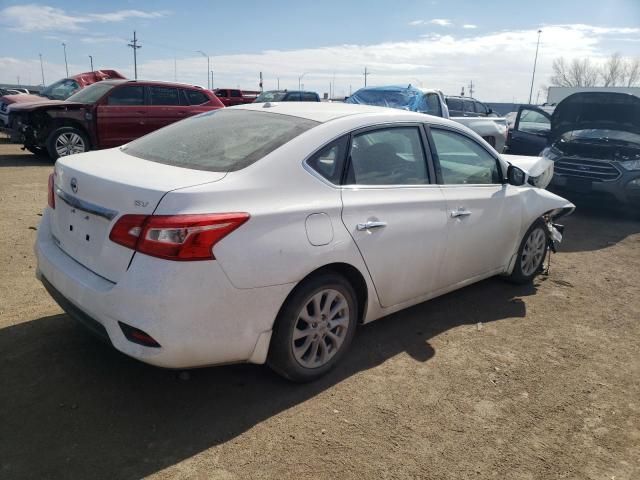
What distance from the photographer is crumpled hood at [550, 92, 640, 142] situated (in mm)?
8594

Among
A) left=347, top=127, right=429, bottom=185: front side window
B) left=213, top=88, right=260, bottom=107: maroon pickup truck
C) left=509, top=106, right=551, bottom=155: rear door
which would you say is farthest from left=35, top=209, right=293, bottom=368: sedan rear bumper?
left=213, top=88, right=260, bottom=107: maroon pickup truck

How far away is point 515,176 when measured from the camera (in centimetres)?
433

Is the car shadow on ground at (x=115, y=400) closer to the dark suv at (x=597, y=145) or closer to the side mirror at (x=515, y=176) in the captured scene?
the side mirror at (x=515, y=176)

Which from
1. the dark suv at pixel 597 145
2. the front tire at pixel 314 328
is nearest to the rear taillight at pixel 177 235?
the front tire at pixel 314 328

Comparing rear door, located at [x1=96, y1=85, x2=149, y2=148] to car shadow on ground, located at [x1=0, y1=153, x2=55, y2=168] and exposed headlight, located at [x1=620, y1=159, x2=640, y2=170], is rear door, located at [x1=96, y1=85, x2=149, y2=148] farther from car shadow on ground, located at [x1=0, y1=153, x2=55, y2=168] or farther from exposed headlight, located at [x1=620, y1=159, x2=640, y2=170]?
exposed headlight, located at [x1=620, y1=159, x2=640, y2=170]

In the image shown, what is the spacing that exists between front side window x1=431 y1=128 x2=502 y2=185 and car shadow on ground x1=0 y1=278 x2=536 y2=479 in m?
1.28

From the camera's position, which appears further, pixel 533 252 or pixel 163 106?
pixel 163 106

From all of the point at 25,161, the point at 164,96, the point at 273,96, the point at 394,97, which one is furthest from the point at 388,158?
the point at 273,96

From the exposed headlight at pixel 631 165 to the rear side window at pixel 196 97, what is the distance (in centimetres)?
859

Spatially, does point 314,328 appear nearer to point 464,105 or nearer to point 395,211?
point 395,211

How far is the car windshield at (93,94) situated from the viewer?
10531mm

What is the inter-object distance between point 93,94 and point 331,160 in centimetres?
940

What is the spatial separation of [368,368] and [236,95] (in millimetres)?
22212

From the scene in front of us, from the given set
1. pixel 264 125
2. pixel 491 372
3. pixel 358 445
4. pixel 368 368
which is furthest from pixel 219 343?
pixel 491 372
